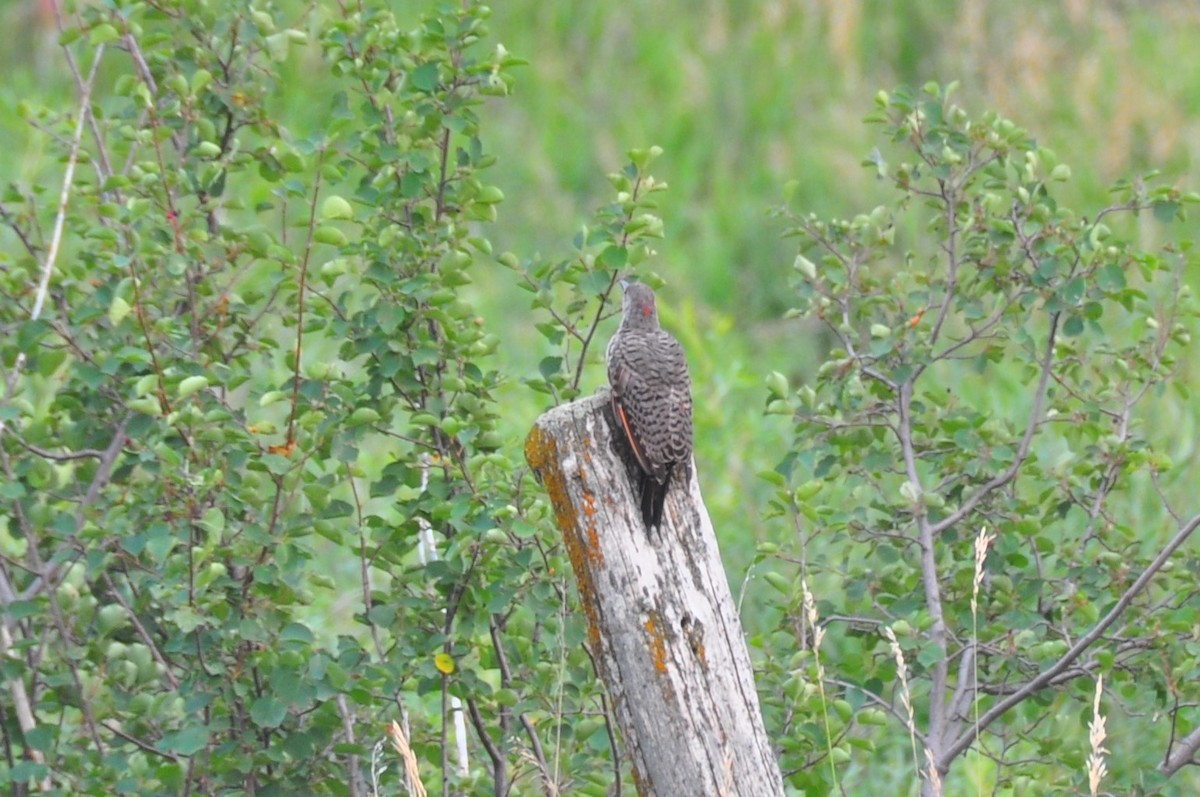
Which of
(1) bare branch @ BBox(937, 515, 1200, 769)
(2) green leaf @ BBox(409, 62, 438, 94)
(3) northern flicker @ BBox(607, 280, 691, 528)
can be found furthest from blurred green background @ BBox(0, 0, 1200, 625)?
(2) green leaf @ BBox(409, 62, 438, 94)

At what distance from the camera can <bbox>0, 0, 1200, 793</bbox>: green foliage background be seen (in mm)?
10570

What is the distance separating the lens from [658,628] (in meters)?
3.34

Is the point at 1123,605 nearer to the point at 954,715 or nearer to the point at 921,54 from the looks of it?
the point at 954,715

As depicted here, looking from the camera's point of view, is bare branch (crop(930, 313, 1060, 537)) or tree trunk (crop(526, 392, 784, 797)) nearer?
tree trunk (crop(526, 392, 784, 797))

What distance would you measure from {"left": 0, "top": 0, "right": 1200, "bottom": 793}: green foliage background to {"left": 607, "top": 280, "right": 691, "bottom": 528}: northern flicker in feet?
14.1

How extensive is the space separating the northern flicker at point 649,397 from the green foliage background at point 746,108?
4.28 meters

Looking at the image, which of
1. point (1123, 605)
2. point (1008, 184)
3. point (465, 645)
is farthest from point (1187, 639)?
point (465, 645)

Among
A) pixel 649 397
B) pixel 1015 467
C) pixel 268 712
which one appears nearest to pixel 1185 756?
pixel 1015 467

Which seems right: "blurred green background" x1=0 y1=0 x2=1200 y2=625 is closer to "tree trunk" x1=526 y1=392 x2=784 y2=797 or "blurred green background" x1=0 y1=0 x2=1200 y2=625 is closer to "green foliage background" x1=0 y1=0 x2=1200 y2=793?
"green foliage background" x1=0 y1=0 x2=1200 y2=793

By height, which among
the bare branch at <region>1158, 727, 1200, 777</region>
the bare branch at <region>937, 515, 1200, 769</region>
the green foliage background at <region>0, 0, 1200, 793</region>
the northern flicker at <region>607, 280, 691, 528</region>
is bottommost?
the bare branch at <region>1158, 727, 1200, 777</region>

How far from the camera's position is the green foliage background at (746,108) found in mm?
10570

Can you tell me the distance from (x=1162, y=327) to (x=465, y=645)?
81.6 inches

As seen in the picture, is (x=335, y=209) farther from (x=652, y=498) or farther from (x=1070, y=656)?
(x=1070, y=656)

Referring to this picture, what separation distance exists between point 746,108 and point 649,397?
8.19m
